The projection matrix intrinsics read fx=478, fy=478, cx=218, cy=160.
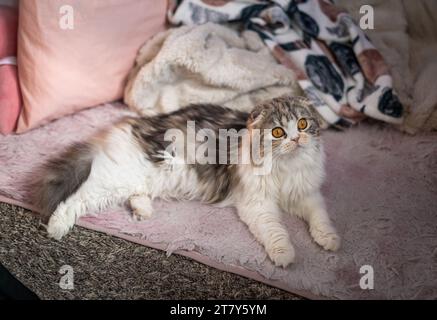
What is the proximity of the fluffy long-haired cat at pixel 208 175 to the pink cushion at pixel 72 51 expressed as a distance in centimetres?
29

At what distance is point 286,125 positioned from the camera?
4.60 feet

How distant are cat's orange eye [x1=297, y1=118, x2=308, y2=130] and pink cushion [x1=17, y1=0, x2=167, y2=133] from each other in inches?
34.2

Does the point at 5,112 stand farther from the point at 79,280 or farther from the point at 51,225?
the point at 79,280

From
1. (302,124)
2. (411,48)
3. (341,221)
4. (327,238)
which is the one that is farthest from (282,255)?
(411,48)

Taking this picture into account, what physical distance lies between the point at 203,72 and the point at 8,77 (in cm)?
76

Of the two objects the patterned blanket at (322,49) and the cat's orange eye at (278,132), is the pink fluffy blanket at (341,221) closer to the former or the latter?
the patterned blanket at (322,49)

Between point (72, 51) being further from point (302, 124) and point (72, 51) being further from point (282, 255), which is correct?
point (282, 255)

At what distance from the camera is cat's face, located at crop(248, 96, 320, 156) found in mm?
1400

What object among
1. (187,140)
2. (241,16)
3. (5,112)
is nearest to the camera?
(187,140)

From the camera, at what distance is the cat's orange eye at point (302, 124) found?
1422 mm

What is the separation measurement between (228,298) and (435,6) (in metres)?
1.60

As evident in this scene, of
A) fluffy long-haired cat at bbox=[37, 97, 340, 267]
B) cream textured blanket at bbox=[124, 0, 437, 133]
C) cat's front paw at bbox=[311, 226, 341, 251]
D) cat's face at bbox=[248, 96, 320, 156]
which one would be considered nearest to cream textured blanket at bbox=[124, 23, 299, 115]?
cream textured blanket at bbox=[124, 0, 437, 133]
